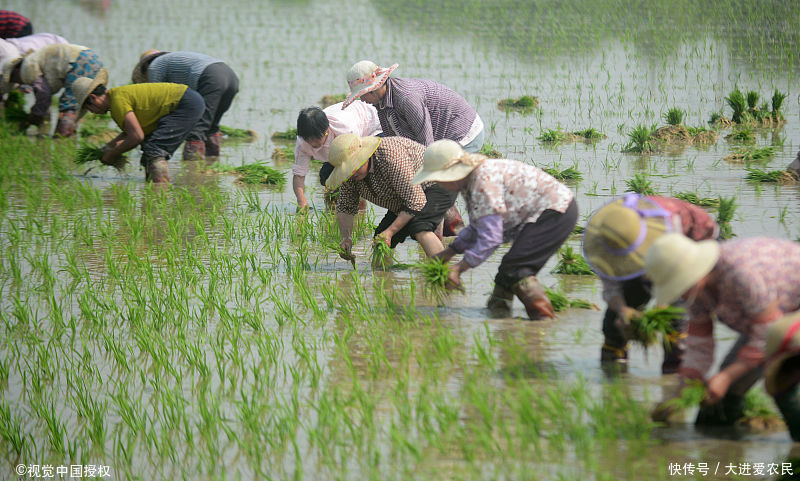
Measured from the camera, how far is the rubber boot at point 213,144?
898cm

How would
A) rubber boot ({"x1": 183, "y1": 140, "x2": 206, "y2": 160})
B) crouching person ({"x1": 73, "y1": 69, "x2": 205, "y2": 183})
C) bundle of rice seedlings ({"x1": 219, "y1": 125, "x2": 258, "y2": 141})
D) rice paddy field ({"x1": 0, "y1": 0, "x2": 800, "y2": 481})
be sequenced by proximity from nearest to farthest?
rice paddy field ({"x1": 0, "y1": 0, "x2": 800, "y2": 481})
crouching person ({"x1": 73, "y1": 69, "x2": 205, "y2": 183})
rubber boot ({"x1": 183, "y1": 140, "x2": 206, "y2": 160})
bundle of rice seedlings ({"x1": 219, "y1": 125, "x2": 258, "y2": 141})

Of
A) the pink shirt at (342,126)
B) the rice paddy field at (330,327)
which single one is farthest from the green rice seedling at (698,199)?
the pink shirt at (342,126)

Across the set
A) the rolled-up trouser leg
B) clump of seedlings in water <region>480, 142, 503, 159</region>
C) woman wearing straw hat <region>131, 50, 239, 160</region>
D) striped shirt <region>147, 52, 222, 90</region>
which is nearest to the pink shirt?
clump of seedlings in water <region>480, 142, 503, 159</region>

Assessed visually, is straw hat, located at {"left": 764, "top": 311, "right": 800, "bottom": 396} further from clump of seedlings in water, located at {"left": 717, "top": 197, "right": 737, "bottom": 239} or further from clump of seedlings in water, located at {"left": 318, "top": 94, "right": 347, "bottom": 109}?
clump of seedlings in water, located at {"left": 318, "top": 94, "right": 347, "bottom": 109}

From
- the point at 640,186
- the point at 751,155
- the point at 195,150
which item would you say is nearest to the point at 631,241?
the point at 640,186

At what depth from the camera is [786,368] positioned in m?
2.83

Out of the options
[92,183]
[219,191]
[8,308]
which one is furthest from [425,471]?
[92,183]

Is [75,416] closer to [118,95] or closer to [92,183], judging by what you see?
[118,95]

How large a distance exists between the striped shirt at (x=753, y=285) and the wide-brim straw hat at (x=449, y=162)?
1.40 m

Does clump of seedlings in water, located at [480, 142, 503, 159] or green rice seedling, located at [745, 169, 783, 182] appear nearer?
green rice seedling, located at [745, 169, 783, 182]

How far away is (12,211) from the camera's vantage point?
7.01 m

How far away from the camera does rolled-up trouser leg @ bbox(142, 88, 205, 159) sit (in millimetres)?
7734

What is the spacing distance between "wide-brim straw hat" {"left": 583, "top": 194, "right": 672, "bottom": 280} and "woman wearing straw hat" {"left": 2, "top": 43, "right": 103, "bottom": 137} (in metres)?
6.90

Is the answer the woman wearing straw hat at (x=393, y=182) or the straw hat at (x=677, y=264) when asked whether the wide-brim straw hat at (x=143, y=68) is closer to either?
the woman wearing straw hat at (x=393, y=182)
